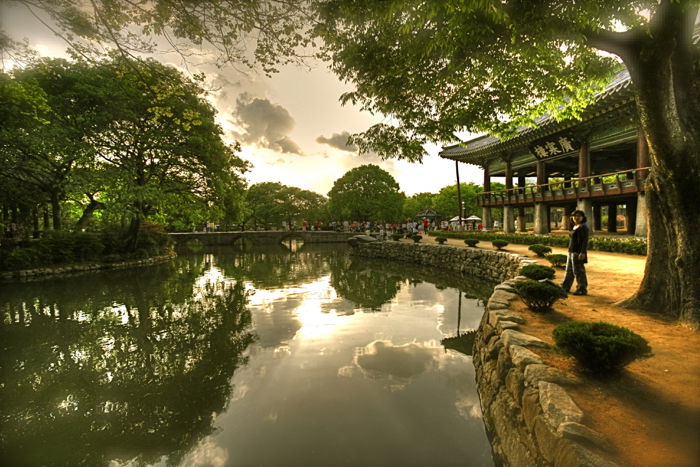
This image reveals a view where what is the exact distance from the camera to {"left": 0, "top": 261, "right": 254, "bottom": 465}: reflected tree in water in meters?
4.15

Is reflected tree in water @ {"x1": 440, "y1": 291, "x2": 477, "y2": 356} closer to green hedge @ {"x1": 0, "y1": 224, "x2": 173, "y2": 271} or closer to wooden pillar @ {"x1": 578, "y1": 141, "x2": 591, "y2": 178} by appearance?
wooden pillar @ {"x1": 578, "y1": 141, "x2": 591, "y2": 178}

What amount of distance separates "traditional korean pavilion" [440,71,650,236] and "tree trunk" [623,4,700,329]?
7639 millimetres

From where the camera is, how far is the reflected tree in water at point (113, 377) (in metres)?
4.15

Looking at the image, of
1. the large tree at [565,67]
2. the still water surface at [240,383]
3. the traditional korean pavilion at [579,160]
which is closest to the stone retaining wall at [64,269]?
the still water surface at [240,383]

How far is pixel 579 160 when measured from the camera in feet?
63.8

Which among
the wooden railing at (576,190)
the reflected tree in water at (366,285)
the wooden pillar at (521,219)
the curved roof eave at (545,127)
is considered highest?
the curved roof eave at (545,127)

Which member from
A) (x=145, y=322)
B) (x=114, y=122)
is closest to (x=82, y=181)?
(x=114, y=122)

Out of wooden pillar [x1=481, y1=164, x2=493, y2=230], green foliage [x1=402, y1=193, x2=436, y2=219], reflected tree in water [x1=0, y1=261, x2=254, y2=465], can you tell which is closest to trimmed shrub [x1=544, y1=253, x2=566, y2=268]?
reflected tree in water [x1=0, y1=261, x2=254, y2=465]

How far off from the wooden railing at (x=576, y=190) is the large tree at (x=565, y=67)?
7.66m

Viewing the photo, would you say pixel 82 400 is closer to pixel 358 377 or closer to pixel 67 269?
pixel 358 377

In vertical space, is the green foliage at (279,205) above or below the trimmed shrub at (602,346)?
above

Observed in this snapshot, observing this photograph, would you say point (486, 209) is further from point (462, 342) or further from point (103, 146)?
point (103, 146)

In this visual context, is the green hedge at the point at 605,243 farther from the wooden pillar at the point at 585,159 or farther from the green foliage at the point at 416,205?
the green foliage at the point at 416,205

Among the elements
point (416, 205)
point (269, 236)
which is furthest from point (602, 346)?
point (416, 205)
